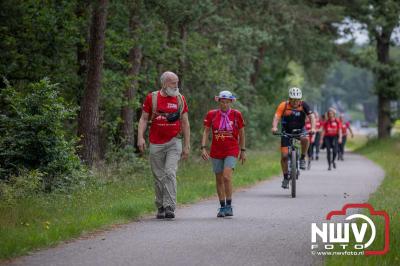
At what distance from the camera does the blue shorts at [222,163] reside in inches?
540

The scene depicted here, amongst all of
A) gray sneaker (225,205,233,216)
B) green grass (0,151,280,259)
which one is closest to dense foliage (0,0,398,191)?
green grass (0,151,280,259)

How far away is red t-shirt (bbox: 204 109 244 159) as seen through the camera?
45.0ft

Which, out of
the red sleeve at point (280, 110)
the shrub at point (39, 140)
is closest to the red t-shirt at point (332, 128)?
the red sleeve at point (280, 110)

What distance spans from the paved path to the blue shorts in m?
0.70

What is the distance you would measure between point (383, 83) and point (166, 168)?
36.3 m

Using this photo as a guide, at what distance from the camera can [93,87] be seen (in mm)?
18938

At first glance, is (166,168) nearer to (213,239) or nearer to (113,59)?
(213,239)

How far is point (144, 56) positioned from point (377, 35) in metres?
24.1

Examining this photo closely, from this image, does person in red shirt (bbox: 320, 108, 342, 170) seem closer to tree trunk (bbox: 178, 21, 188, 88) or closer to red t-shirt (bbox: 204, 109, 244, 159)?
tree trunk (bbox: 178, 21, 188, 88)

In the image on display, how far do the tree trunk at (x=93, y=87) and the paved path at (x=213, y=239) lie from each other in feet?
12.8

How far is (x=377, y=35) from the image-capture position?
1871 inches

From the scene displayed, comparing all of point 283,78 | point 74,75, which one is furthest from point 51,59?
point 283,78

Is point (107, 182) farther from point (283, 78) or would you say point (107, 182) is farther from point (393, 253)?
point (283, 78)

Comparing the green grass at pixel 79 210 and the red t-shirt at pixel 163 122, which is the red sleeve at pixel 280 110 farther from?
the red t-shirt at pixel 163 122
